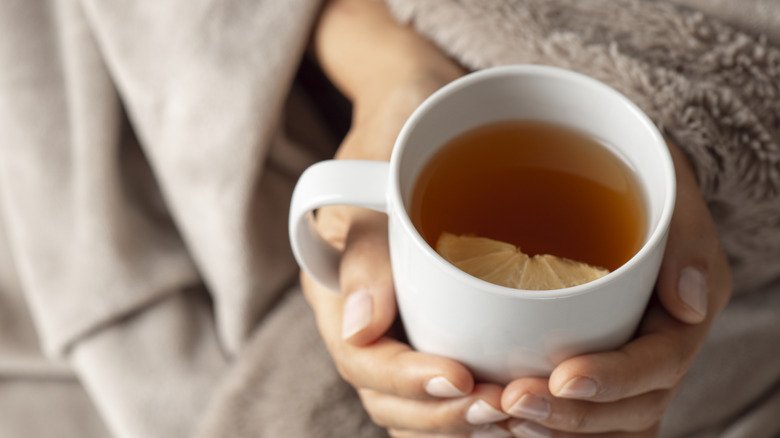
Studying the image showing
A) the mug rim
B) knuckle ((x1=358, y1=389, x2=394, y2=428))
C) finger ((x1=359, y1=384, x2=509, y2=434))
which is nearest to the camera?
the mug rim

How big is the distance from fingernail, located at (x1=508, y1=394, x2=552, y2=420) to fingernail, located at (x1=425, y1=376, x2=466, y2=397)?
0.11 feet

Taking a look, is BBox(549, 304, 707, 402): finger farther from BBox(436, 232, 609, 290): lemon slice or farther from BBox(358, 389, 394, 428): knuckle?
BBox(358, 389, 394, 428): knuckle

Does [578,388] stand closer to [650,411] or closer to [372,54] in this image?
[650,411]

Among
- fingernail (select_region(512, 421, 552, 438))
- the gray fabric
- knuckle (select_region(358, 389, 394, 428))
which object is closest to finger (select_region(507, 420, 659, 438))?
fingernail (select_region(512, 421, 552, 438))

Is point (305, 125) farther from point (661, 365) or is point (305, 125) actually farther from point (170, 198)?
point (661, 365)

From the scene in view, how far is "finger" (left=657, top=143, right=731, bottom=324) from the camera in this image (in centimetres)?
50

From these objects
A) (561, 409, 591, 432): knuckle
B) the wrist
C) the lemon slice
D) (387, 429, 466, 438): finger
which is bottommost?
(387, 429, 466, 438): finger

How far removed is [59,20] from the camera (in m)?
0.79

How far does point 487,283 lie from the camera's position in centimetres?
37

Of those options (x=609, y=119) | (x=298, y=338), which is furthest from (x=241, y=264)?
(x=609, y=119)

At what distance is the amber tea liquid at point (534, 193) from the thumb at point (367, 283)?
52 mm

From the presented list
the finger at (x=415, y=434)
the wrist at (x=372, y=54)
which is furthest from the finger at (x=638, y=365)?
the wrist at (x=372, y=54)

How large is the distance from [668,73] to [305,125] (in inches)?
15.1

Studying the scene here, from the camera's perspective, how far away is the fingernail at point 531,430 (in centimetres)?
52
